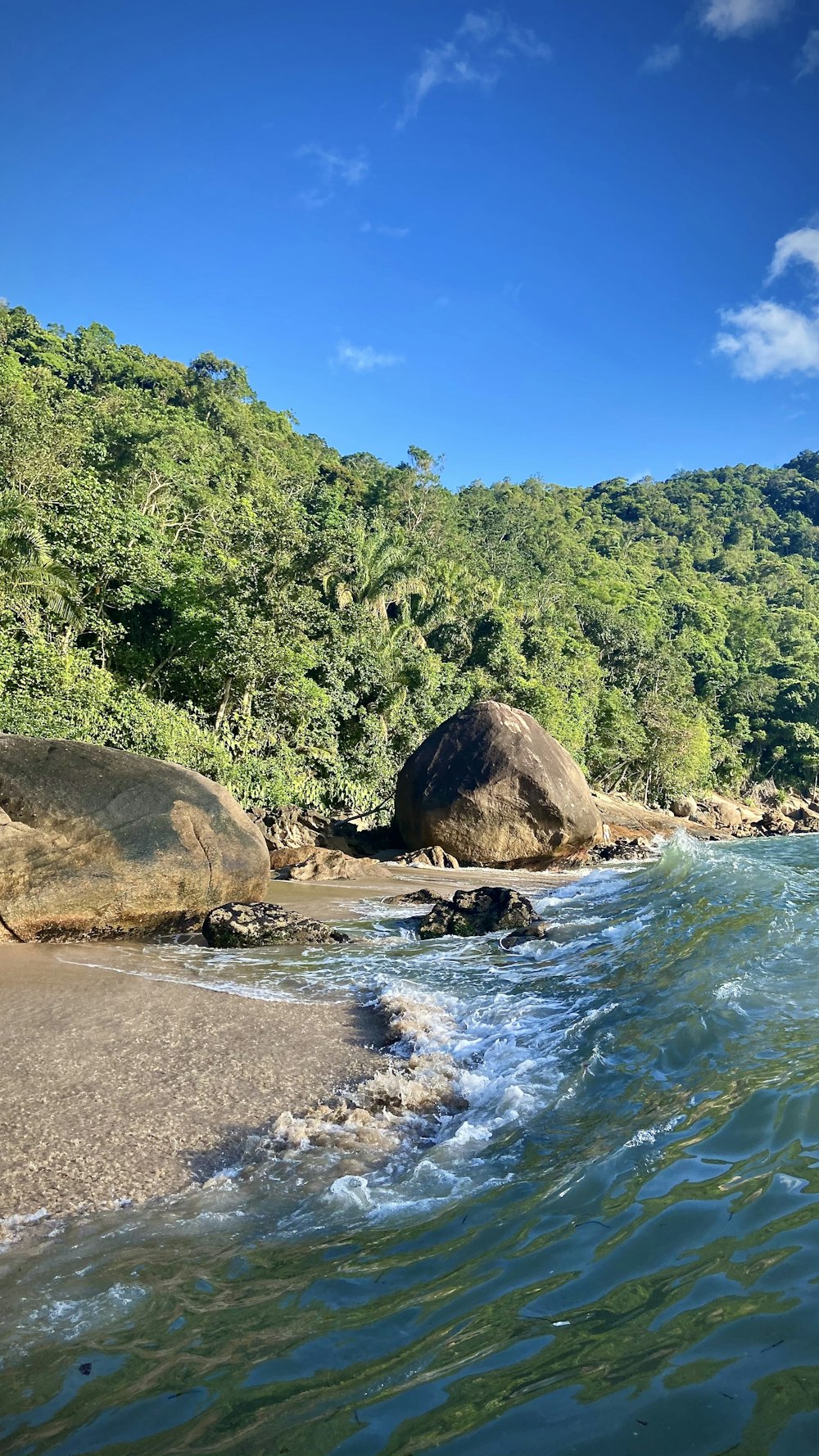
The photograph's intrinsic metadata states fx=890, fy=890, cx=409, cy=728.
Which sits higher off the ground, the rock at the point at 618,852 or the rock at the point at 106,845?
the rock at the point at 106,845

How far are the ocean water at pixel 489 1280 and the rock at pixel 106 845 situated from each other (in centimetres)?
537

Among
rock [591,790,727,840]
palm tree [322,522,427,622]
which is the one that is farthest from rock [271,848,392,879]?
palm tree [322,522,427,622]

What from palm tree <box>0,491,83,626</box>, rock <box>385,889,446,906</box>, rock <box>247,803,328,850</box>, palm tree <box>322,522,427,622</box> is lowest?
rock <box>385,889,446,906</box>

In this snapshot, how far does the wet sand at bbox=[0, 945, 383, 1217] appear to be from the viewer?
4.93m

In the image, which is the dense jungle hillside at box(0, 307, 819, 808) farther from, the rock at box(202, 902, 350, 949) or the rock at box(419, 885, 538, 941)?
the rock at box(419, 885, 538, 941)

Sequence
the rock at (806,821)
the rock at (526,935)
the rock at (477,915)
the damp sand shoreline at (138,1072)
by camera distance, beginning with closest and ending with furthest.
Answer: the damp sand shoreline at (138,1072), the rock at (526,935), the rock at (477,915), the rock at (806,821)

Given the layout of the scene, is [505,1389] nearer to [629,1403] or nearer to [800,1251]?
[629,1403]

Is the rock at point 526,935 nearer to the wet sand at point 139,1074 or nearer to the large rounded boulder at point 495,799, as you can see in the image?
the wet sand at point 139,1074

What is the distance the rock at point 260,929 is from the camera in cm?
1037

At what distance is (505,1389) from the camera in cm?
284

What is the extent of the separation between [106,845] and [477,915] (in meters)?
4.77

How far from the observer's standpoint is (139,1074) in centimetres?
627

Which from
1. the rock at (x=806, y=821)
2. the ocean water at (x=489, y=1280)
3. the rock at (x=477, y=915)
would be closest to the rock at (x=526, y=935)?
the rock at (x=477, y=915)

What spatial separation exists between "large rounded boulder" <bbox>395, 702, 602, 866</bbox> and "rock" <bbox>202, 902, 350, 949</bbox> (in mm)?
8229
